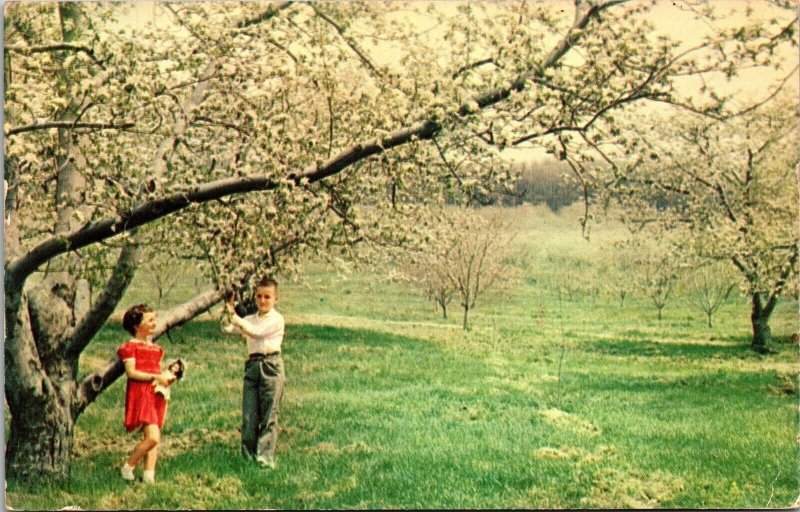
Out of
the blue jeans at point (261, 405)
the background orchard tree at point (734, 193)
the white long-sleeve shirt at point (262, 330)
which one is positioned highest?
the background orchard tree at point (734, 193)

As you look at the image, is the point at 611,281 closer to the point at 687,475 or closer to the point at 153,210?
the point at 687,475

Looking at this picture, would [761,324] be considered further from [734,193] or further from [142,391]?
[142,391]

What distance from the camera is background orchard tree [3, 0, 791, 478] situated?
6379 millimetres

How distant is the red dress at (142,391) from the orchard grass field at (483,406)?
15 cm

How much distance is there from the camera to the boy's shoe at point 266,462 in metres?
Result: 6.88

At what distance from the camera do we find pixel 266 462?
6.88m

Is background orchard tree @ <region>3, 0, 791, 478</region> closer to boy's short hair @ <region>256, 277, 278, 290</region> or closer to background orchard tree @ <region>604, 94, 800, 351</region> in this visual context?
boy's short hair @ <region>256, 277, 278, 290</region>

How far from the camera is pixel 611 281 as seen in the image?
7336 millimetres

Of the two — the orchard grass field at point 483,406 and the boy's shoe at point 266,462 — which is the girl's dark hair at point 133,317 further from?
the boy's shoe at point 266,462

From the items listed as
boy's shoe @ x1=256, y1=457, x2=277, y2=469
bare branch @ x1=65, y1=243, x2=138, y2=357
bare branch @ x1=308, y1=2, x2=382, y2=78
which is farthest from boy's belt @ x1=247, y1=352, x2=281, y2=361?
bare branch @ x1=308, y1=2, x2=382, y2=78

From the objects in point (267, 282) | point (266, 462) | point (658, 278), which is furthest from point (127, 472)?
point (658, 278)

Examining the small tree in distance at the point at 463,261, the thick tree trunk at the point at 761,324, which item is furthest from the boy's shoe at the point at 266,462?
the thick tree trunk at the point at 761,324

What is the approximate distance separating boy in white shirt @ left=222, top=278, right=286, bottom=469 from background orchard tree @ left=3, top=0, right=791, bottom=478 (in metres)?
0.26

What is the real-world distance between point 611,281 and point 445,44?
2192mm
